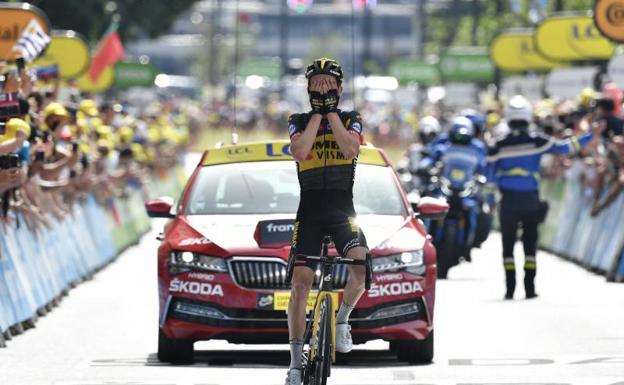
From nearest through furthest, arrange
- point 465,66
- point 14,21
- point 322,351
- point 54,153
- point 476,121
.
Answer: point 322,351, point 54,153, point 14,21, point 476,121, point 465,66

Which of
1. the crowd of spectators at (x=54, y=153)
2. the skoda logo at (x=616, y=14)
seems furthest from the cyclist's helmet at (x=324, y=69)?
the skoda logo at (x=616, y=14)

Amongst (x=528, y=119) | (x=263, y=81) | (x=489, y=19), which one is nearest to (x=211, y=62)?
(x=263, y=81)

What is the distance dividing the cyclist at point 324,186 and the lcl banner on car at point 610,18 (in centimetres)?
1608

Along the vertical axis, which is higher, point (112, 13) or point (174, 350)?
point (112, 13)

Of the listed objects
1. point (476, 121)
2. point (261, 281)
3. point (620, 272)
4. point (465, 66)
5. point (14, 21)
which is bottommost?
point (465, 66)

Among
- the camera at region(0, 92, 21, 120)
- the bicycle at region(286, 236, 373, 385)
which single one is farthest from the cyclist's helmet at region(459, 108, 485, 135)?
the bicycle at region(286, 236, 373, 385)

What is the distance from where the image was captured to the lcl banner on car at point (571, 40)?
125 feet

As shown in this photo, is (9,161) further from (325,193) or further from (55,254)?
(325,193)

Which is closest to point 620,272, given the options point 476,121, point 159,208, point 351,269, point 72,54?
point 476,121

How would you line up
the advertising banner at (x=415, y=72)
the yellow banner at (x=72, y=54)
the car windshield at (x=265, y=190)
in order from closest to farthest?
the car windshield at (x=265, y=190) → the yellow banner at (x=72, y=54) → the advertising banner at (x=415, y=72)

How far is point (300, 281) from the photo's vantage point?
37.3 feet

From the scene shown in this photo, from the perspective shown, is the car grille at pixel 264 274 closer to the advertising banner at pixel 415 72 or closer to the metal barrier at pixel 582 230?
the metal barrier at pixel 582 230

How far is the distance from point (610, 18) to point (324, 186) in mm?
16353

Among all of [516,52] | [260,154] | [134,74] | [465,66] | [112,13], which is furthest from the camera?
[465,66]
